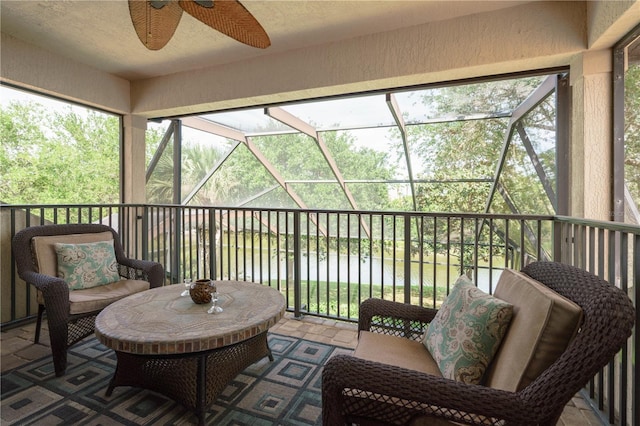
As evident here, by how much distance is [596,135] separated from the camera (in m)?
2.31

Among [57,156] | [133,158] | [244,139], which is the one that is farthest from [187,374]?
[244,139]

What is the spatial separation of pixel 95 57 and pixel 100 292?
2769 mm

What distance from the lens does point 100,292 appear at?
248 centimetres

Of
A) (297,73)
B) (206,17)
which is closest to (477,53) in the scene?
(297,73)

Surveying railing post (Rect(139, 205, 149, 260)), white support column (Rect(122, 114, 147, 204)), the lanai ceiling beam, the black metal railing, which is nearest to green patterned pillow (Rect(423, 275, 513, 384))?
the black metal railing

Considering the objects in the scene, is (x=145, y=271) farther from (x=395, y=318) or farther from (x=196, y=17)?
(x=395, y=318)

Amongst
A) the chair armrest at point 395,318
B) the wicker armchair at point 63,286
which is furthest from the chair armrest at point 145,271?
the chair armrest at point 395,318

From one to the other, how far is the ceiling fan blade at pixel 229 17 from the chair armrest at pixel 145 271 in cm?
213

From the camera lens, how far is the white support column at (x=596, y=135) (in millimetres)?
2292

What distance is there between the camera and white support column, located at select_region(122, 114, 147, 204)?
421 centimetres

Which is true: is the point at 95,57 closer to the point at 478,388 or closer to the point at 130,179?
the point at 130,179

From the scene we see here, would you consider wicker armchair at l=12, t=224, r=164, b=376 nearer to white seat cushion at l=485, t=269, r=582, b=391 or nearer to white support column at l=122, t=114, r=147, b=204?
white support column at l=122, t=114, r=147, b=204

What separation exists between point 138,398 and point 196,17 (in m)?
Result: 2.32

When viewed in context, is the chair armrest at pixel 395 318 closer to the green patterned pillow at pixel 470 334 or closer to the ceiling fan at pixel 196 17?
the green patterned pillow at pixel 470 334
